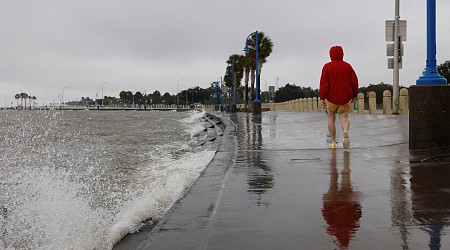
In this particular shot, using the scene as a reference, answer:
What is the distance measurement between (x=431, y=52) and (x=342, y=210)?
5.90 metres

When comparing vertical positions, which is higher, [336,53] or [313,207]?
[336,53]

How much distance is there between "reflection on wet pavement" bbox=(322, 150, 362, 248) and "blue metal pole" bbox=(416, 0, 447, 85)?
148 inches

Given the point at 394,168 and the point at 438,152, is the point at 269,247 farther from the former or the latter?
the point at 438,152

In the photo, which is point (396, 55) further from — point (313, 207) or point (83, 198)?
point (313, 207)

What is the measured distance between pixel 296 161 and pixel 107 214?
355 cm

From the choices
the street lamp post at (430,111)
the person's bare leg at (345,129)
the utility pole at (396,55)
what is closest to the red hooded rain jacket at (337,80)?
the person's bare leg at (345,129)

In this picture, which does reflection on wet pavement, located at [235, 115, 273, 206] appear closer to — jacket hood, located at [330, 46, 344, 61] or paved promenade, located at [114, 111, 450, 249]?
paved promenade, located at [114, 111, 450, 249]

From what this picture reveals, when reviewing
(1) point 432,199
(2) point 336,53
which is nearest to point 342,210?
(1) point 432,199

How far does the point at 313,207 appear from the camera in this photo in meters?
4.41

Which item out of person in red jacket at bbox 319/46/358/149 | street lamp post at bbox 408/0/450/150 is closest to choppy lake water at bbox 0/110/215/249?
person in red jacket at bbox 319/46/358/149

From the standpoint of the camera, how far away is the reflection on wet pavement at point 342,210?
351cm

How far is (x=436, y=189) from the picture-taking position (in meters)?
5.18

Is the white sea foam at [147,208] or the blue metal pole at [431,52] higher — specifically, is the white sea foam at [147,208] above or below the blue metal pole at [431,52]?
below

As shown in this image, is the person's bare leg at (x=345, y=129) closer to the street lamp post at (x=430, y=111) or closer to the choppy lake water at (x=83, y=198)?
the street lamp post at (x=430, y=111)
